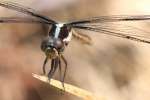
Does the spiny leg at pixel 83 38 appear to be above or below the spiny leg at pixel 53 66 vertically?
above

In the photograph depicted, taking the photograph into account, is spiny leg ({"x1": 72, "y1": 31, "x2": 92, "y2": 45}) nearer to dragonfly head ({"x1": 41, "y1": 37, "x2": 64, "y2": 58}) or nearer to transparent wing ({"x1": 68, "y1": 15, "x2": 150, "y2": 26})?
transparent wing ({"x1": 68, "y1": 15, "x2": 150, "y2": 26})

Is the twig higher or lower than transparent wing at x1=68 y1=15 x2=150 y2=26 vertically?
lower

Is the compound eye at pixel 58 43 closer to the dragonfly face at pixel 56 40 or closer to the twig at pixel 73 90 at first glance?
the dragonfly face at pixel 56 40

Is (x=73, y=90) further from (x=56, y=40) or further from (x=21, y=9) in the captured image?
(x=21, y=9)

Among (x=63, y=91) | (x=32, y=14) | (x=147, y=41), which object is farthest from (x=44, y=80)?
(x=147, y=41)

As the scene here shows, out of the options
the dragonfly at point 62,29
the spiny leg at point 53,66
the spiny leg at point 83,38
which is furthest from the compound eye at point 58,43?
the spiny leg at point 83,38

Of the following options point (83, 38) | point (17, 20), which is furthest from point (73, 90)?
point (17, 20)

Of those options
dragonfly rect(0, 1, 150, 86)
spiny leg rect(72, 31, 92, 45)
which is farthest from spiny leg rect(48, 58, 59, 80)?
spiny leg rect(72, 31, 92, 45)

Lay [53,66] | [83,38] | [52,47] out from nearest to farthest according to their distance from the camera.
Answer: [52,47], [53,66], [83,38]
